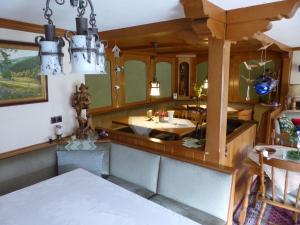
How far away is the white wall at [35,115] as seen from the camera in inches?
97.6

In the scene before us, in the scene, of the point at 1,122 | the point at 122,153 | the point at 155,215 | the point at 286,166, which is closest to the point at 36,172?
the point at 1,122

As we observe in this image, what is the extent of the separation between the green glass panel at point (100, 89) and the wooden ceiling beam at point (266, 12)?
2.78m

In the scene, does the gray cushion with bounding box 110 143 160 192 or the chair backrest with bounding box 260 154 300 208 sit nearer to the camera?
the chair backrest with bounding box 260 154 300 208

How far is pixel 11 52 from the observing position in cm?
244

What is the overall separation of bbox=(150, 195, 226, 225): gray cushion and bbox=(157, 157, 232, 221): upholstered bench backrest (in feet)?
0.12

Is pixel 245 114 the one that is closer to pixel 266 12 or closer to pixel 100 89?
pixel 100 89

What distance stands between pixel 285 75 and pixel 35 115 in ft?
16.2

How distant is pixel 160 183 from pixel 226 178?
70 centimetres

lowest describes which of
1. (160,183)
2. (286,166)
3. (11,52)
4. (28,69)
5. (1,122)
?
(160,183)

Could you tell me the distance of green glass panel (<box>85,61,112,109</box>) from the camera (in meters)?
4.18

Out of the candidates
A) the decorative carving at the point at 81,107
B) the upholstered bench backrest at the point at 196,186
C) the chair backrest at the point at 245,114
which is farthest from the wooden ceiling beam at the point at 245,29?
the chair backrest at the point at 245,114

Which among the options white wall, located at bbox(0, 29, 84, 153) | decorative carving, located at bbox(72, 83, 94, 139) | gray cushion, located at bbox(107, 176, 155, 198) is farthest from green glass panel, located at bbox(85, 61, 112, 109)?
gray cushion, located at bbox(107, 176, 155, 198)

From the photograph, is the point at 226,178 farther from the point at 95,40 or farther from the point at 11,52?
the point at 11,52

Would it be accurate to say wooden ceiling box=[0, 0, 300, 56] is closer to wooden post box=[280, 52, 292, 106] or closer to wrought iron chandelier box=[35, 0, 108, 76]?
wrought iron chandelier box=[35, 0, 108, 76]
